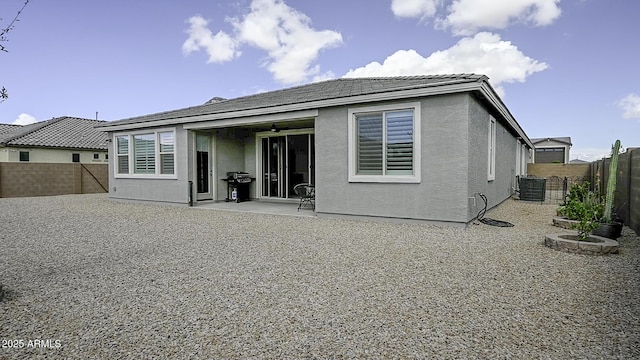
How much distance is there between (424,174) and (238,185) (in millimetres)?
7031

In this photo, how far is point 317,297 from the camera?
3139 mm

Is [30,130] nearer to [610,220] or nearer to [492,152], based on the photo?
[492,152]

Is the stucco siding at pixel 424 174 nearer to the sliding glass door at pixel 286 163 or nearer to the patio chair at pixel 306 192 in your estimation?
the patio chair at pixel 306 192

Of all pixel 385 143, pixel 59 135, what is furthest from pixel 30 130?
pixel 385 143

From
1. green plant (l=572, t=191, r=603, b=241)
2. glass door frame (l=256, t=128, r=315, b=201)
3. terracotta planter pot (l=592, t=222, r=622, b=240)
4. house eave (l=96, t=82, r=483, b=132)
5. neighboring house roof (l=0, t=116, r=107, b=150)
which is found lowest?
terracotta planter pot (l=592, t=222, r=622, b=240)

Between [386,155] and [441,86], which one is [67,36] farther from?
[441,86]

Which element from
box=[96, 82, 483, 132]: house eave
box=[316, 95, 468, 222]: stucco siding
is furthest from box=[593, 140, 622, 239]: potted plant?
box=[96, 82, 483, 132]: house eave

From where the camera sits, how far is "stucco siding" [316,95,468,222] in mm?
6480

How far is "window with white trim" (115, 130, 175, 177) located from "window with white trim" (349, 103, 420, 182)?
671cm

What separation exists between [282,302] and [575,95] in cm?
1630

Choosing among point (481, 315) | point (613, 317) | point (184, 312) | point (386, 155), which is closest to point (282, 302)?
point (184, 312)

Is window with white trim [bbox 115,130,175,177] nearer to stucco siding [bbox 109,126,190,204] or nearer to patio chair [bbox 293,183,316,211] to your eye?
stucco siding [bbox 109,126,190,204]

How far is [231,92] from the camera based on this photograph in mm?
22391

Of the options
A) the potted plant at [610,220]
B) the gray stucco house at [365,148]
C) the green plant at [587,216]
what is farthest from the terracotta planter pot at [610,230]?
the gray stucco house at [365,148]
